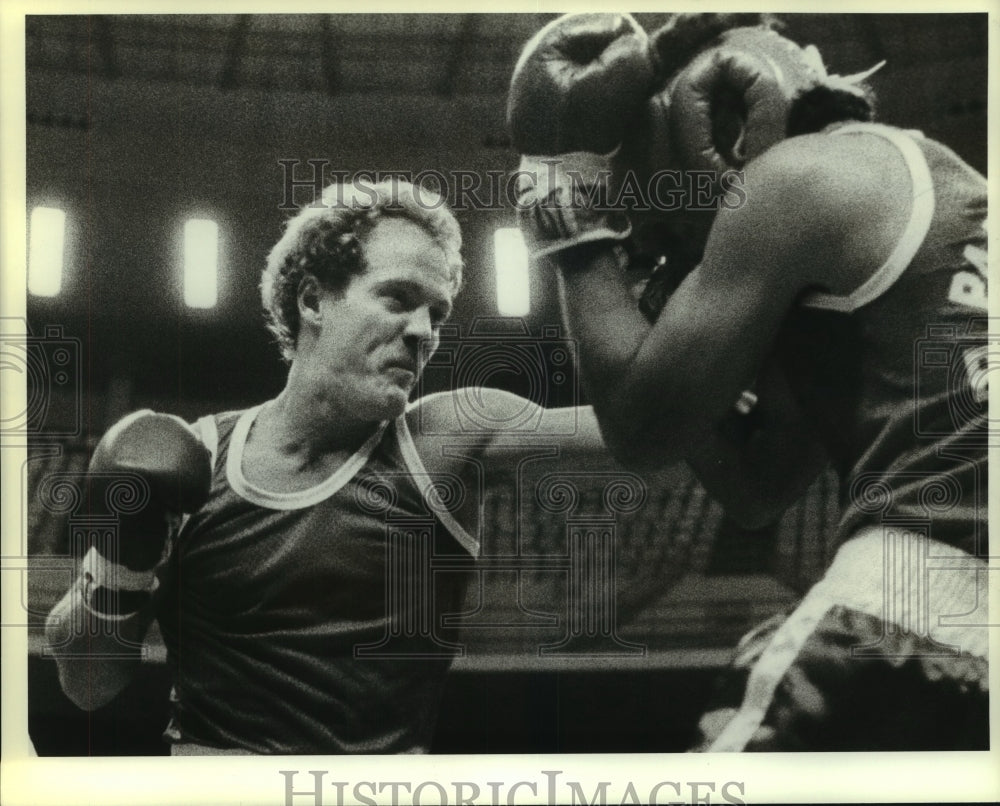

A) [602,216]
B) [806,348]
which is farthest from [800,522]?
[602,216]

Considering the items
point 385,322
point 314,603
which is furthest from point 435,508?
point 385,322

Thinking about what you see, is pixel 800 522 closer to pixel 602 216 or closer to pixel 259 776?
pixel 602 216

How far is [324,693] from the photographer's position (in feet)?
11.3

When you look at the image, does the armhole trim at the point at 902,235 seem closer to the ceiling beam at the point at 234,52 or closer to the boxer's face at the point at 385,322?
the boxer's face at the point at 385,322

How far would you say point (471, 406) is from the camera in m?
3.45

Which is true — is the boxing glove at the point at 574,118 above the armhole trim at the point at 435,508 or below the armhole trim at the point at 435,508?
above

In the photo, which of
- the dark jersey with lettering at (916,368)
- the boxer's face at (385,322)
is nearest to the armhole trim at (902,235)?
the dark jersey with lettering at (916,368)

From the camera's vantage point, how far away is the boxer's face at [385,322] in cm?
344

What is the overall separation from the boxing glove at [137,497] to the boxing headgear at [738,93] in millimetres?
1860

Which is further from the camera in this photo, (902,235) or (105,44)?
(105,44)

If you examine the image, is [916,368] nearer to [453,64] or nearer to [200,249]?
[453,64]

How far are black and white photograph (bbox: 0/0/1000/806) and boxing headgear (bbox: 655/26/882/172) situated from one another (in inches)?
0.8

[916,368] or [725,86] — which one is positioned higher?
[725,86]

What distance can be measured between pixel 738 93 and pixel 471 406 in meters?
1.32
